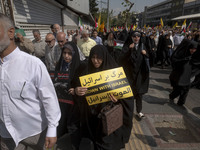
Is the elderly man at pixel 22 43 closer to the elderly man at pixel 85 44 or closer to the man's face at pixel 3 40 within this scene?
the elderly man at pixel 85 44

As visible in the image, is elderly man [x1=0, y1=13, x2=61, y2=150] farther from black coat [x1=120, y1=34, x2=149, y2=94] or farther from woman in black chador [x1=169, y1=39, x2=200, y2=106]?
woman in black chador [x1=169, y1=39, x2=200, y2=106]

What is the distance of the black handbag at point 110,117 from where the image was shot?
1.64m

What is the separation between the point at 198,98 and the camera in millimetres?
4504

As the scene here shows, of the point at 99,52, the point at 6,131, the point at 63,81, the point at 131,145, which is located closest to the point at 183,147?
the point at 131,145

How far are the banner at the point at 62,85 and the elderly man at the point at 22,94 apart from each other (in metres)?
0.77

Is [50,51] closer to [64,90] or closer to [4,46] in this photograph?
[64,90]

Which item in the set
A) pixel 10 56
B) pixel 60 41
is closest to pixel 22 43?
pixel 60 41

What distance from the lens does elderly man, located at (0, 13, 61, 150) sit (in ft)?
3.87

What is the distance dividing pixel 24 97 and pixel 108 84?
0.94 m

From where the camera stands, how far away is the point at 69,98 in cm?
224

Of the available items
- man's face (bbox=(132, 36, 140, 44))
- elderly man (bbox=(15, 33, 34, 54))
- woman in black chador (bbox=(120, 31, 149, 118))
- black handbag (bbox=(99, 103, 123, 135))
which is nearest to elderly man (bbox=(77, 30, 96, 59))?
elderly man (bbox=(15, 33, 34, 54))

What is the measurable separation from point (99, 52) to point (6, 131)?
4.61ft

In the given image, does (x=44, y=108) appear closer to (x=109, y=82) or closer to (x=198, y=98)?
(x=109, y=82)

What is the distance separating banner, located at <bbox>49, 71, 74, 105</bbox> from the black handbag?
75 cm
